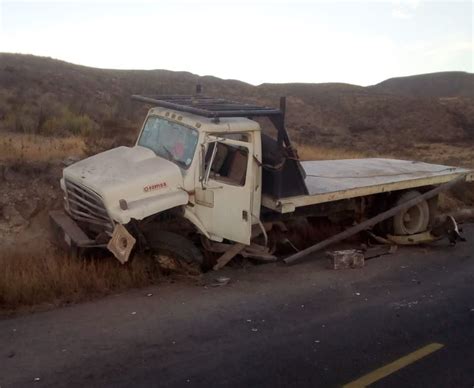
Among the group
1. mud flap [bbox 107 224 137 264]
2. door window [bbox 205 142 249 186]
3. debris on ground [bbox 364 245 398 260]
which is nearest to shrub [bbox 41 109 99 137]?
door window [bbox 205 142 249 186]

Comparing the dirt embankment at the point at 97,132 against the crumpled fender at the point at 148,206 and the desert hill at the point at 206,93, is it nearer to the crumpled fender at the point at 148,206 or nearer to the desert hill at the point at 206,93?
the desert hill at the point at 206,93

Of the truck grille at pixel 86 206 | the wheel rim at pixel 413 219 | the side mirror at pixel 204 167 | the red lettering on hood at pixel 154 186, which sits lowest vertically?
the wheel rim at pixel 413 219

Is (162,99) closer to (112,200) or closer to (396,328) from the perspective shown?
(112,200)

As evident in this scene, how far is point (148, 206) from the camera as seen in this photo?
6.92m

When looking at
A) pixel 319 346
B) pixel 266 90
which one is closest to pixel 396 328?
pixel 319 346

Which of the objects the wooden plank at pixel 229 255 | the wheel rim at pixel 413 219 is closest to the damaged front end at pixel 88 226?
the wooden plank at pixel 229 255

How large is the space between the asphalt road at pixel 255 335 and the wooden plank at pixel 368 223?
45 centimetres

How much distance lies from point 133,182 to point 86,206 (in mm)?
764

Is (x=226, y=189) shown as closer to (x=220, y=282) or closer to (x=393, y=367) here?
(x=220, y=282)

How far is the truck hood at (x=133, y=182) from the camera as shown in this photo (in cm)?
678

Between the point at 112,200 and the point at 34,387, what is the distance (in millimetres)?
2621

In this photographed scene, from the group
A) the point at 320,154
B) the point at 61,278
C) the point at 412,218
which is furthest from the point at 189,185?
the point at 320,154

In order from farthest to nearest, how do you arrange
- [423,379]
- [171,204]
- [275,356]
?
[171,204] → [275,356] → [423,379]

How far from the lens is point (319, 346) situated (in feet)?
18.5
